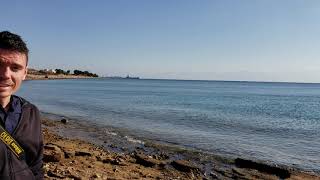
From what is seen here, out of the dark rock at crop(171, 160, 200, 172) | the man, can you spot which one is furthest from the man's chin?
the dark rock at crop(171, 160, 200, 172)

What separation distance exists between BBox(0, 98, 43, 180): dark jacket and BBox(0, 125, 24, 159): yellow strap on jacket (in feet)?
0.08

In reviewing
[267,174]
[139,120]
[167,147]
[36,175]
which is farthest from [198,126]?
[36,175]

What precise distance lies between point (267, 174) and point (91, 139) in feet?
35.3

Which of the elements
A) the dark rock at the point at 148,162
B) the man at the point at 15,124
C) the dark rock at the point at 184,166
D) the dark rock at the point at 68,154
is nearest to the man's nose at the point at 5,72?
the man at the point at 15,124

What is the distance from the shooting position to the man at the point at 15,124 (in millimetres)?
3027

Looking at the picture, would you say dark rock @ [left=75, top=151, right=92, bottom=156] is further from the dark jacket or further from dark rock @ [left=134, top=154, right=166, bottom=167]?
the dark jacket

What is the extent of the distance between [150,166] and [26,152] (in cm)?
1282

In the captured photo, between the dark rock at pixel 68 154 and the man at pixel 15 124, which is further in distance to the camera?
the dark rock at pixel 68 154

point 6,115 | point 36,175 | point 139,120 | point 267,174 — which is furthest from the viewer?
point 139,120

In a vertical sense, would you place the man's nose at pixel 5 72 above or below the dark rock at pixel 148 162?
above

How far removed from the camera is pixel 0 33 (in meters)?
3.27

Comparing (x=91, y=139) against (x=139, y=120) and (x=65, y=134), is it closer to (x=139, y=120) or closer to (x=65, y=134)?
(x=65, y=134)

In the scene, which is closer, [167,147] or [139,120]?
[167,147]

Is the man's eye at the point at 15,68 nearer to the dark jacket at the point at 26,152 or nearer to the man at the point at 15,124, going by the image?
the man at the point at 15,124
